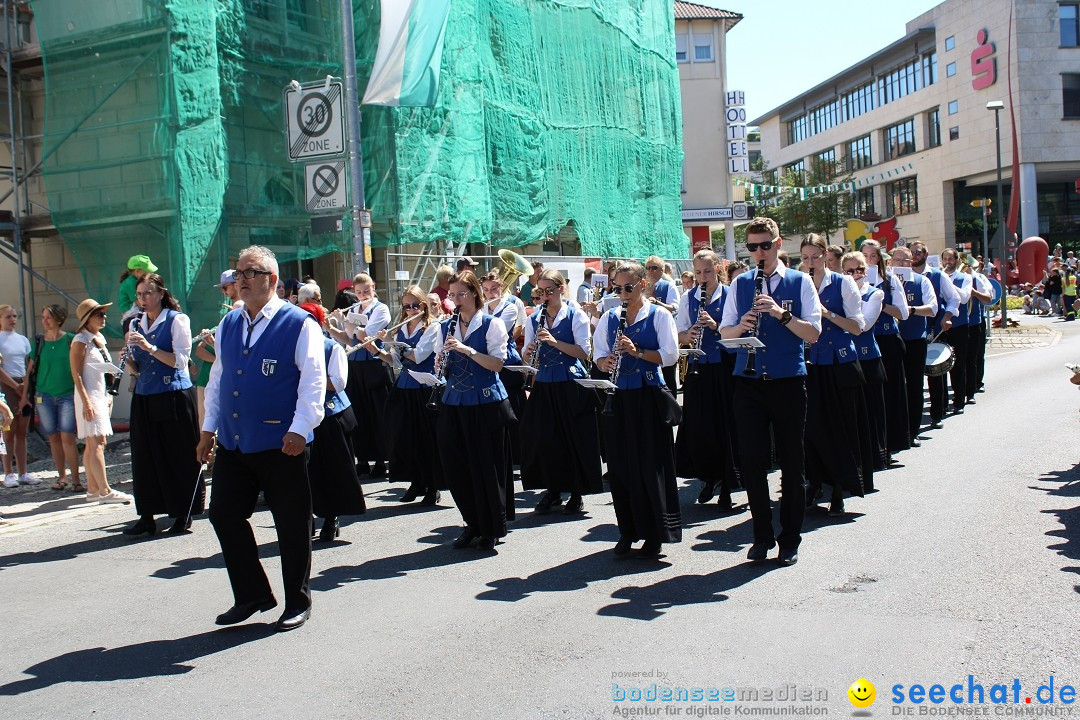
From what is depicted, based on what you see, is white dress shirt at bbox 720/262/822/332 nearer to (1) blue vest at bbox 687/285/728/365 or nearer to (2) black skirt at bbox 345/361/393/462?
(1) blue vest at bbox 687/285/728/365

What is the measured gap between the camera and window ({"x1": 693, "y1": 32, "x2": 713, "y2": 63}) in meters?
45.7

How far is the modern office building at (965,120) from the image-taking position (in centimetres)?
5491

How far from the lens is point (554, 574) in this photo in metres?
6.65

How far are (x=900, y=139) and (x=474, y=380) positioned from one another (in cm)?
6618

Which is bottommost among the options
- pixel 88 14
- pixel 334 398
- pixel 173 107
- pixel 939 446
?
pixel 939 446

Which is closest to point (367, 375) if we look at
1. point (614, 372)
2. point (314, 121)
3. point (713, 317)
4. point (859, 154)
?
point (713, 317)

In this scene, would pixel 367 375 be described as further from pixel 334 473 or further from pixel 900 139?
pixel 900 139

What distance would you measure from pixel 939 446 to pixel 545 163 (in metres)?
14.4

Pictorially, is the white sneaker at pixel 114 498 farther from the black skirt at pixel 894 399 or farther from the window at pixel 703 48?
the window at pixel 703 48

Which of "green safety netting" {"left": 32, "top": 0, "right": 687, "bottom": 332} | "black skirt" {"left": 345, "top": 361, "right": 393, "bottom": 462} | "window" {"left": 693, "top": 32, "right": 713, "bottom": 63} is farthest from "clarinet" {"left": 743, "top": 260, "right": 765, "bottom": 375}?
"window" {"left": 693, "top": 32, "right": 713, "bottom": 63}

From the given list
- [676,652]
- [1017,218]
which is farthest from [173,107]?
[1017,218]

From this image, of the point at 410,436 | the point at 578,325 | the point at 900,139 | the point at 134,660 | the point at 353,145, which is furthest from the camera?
the point at 900,139

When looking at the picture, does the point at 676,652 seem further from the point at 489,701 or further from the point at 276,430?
the point at 276,430

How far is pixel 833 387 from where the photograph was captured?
26.9 feet
